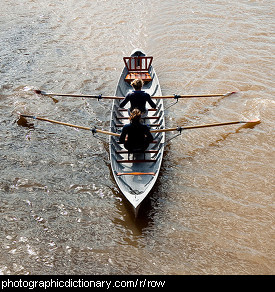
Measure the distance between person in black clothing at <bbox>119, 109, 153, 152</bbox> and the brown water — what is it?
3.54 feet

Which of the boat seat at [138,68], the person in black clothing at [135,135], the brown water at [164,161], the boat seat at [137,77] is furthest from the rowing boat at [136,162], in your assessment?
the boat seat at [138,68]

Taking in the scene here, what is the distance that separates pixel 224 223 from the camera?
23.0 ft

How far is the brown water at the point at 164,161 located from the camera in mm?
6461

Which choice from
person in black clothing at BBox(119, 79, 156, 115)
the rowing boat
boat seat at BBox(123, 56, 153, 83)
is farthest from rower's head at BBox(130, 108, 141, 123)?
boat seat at BBox(123, 56, 153, 83)

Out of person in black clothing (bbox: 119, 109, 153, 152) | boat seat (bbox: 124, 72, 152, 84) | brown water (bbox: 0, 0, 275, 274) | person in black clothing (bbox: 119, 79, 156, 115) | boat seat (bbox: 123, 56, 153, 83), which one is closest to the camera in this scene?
brown water (bbox: 0, 0, 275, 274)

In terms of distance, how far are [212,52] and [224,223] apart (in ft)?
31.0

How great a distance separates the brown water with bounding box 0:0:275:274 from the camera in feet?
21.2

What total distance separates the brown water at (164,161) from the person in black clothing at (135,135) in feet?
3.54

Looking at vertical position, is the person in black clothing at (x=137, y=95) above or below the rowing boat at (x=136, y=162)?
above

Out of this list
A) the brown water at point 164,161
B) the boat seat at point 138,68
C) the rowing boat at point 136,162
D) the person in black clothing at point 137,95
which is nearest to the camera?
the brown water at point 164,161

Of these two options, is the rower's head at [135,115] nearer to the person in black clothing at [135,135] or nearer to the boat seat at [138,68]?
the person in black clothing at [135,135]

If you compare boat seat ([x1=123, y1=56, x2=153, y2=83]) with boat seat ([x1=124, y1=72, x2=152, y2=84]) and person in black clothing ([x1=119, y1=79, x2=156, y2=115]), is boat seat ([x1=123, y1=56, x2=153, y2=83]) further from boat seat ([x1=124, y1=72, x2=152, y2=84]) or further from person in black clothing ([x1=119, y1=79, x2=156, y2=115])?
person in black clothing ([x1=119, y1=79, x2=156, y2=115])

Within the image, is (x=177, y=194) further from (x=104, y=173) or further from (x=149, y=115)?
(x=149, y=115)

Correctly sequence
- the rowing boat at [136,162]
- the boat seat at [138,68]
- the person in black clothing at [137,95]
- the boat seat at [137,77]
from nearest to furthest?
the rowing boat at [136,162] → the person in black clothing at [137,95] → the boat seat at [137,77] → the boat seat at [138,68]
